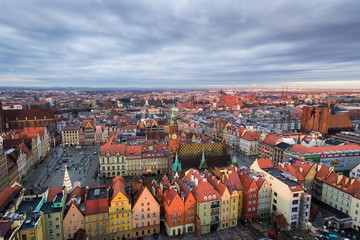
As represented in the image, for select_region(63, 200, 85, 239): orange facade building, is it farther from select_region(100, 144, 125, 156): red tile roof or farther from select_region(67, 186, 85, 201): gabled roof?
select_region(100, 144, 125, 156): red tile roof

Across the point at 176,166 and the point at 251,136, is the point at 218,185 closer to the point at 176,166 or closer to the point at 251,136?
the point at 176,166

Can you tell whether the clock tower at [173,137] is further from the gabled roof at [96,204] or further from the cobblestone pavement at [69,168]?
the gabled roof at [96,204]

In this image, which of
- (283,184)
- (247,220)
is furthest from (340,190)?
(247,220)

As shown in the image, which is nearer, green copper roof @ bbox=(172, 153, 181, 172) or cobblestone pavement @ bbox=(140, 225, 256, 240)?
cobblestone pavement @ bbox=(140, 225, 256, 240)

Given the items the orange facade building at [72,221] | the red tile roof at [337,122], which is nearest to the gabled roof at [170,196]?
the orange facade building at [72,221]

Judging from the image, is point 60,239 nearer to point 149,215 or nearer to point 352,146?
point 149,215

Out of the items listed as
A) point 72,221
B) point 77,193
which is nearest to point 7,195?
point 77,193

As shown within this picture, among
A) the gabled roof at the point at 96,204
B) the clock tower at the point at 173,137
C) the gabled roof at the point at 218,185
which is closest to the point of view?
the gabled roof at the point at 96,204

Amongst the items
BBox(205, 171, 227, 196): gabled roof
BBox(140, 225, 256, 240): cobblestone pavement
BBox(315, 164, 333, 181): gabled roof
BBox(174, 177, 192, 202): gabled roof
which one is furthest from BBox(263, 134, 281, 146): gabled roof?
BBox(174, 177, 192, 202): gabled roof
